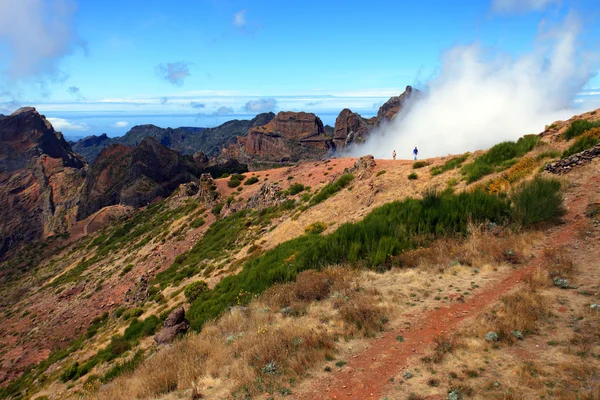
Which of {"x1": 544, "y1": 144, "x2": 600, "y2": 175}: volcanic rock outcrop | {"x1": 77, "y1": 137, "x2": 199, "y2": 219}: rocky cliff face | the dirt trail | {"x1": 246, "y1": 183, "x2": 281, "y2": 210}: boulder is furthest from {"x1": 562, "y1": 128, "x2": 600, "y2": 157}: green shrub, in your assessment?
{"x1": 77, "y1": 137, "x2": 199, "y2": 219}: rocky cliff face

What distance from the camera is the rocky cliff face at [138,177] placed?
108 meters

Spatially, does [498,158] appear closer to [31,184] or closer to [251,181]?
[251,181]

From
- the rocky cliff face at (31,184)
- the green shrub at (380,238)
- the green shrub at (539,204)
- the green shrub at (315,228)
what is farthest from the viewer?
the rocky cliff face at (31,184)

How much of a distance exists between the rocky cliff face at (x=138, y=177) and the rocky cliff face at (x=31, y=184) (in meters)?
12.6

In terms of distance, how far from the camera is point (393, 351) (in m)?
8.16

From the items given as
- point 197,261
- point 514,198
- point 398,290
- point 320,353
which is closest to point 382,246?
point 398,290

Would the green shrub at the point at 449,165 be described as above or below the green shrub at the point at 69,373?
above

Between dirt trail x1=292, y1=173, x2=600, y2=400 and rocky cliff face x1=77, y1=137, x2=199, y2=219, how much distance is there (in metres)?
110

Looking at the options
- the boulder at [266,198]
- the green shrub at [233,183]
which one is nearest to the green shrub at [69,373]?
the boulder at [266,198]

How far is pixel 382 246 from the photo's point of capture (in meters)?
14.8

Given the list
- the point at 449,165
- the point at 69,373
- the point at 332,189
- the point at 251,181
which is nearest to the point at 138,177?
the point at 251,181

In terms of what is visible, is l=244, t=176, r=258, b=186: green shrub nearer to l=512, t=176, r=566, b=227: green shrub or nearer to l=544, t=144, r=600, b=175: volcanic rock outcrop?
l=544, t=144, r=600, b=175: volcanic rock outcrop

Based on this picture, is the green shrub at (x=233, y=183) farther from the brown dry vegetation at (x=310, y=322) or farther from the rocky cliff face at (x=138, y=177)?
the rocky cliff face at (x=138, y=177)

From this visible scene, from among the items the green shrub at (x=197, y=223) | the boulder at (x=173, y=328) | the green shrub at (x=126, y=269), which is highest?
the boulder at (x=173, y=328)
